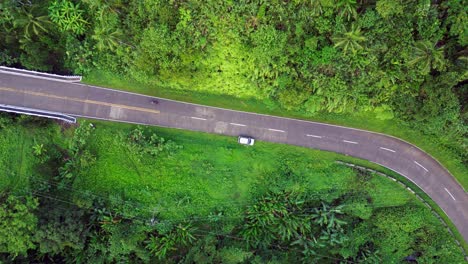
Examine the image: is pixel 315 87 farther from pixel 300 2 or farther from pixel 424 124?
pixel 424 124

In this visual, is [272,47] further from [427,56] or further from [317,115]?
[427,56]

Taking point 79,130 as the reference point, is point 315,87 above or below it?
above

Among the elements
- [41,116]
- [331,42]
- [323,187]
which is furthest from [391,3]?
[41,116]

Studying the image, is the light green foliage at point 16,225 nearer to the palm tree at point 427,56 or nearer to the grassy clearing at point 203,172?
the grassy clearing at point 203,172

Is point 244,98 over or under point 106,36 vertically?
under

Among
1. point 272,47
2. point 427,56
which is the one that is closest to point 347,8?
point 272,47

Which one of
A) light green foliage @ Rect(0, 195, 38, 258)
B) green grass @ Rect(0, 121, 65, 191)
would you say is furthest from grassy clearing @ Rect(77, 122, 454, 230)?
light green foliage @ Rect(0, 195, 38, 258)
